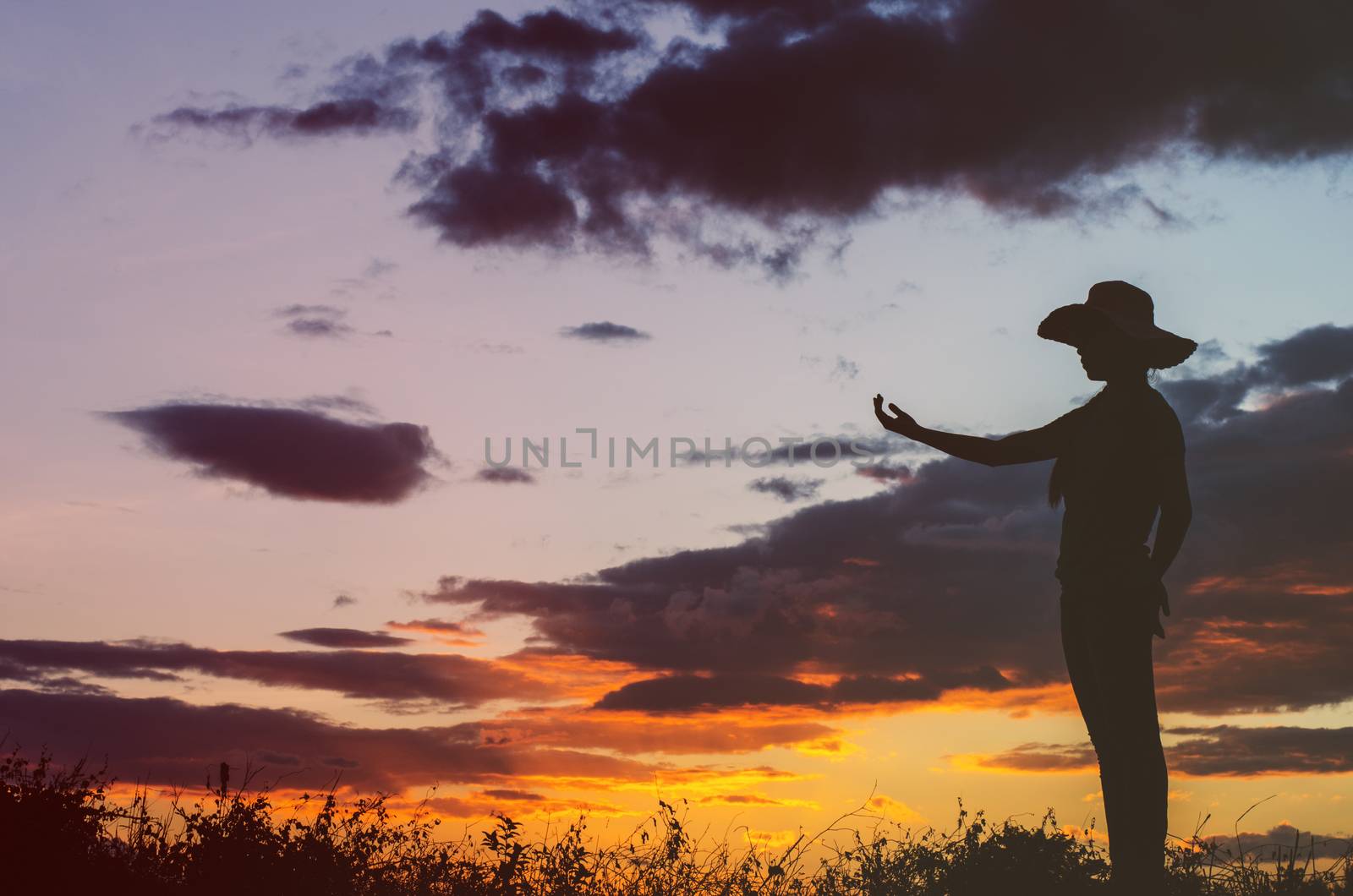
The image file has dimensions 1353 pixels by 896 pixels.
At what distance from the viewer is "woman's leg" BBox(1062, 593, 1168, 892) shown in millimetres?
7477

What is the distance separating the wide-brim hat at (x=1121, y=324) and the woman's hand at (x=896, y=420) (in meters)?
1.20

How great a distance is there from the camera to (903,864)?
10.7 metres

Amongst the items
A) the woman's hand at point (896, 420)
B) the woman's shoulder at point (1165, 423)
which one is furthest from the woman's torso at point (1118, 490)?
the woman's hand at point (896, 420)

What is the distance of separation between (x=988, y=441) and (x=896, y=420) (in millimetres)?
692

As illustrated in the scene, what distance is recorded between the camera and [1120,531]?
7.82 meters

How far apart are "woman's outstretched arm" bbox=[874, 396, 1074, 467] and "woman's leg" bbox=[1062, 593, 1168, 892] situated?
1.19 meters

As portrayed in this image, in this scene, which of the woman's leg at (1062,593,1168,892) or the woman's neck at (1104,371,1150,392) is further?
the woman's neck at (1104,371,1150,392)

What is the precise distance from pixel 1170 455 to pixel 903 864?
16.2 feet

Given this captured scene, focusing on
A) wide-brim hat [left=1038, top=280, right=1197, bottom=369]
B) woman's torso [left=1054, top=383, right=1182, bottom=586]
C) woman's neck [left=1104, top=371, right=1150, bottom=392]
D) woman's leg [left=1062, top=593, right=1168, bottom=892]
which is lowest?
woman's leg [left=1062, top=593, right=1168, bottom=892]

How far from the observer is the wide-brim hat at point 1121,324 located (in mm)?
8016

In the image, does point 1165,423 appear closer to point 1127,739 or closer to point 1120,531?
point 1120,531

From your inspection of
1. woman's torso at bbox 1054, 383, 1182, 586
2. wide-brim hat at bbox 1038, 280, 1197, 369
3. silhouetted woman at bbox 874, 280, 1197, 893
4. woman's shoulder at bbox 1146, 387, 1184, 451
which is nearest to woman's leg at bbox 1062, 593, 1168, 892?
silhouetted woman at bbox 874, 280, 1197, 893

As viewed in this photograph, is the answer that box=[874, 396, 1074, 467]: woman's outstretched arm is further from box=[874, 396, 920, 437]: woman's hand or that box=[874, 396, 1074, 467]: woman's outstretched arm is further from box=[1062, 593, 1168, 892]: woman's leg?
box=[1062, 593, 1168, 892]: woman's leg

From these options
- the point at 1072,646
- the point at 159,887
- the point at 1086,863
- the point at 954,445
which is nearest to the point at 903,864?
the point at 1086,863
